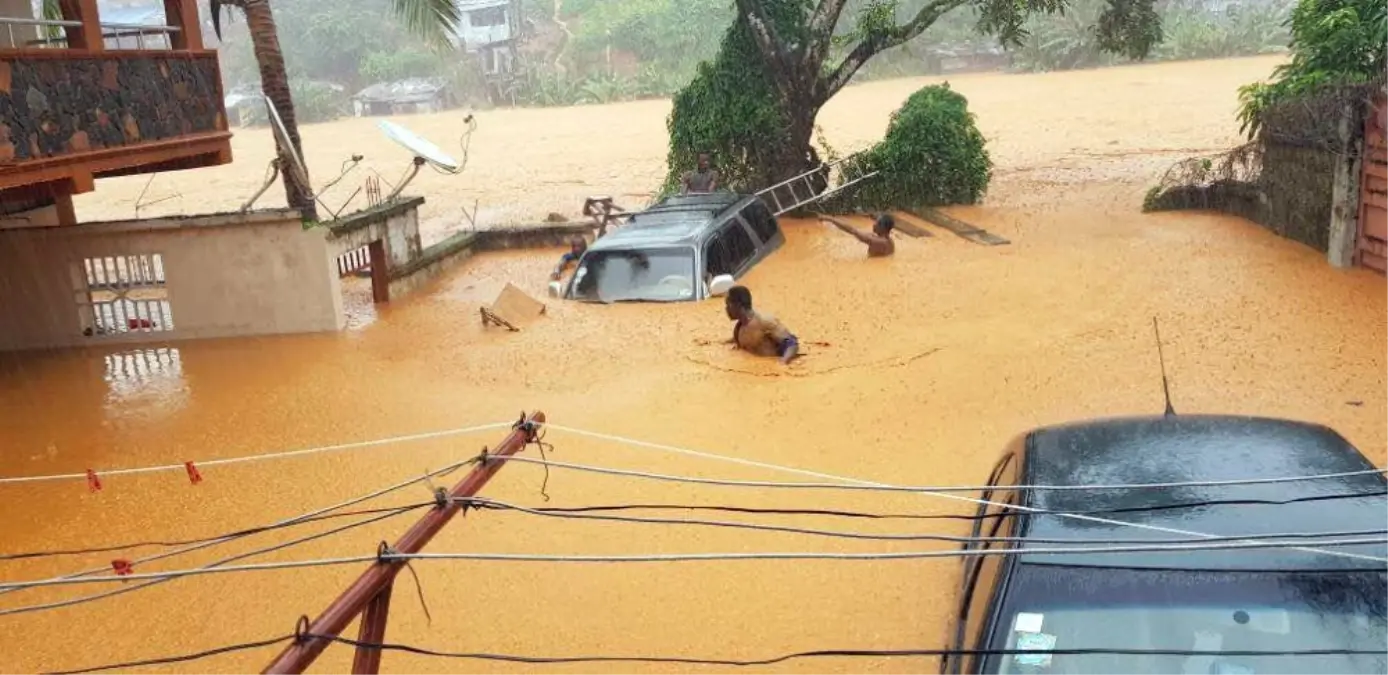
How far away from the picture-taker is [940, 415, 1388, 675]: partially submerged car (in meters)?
3.24

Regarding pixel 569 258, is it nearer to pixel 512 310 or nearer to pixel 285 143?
pixel 512 310

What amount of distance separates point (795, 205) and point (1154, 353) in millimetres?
9472

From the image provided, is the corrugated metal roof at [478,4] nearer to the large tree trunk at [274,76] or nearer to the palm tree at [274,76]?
the palm tree at [274,76]

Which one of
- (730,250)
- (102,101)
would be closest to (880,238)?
(730,250)

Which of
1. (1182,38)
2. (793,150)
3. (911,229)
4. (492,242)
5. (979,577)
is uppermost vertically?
(1182,38)

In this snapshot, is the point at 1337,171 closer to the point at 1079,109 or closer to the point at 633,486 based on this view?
the point at 633,486

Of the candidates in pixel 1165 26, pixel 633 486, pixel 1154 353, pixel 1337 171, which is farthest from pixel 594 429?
pixel 1165 26

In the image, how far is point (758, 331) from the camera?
10.7m

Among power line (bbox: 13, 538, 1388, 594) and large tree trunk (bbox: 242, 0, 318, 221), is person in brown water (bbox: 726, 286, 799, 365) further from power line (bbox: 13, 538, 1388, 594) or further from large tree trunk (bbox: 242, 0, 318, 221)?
power line (bbox: 13, 538, 1388, 594)

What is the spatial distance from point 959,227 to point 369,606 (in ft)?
50.9

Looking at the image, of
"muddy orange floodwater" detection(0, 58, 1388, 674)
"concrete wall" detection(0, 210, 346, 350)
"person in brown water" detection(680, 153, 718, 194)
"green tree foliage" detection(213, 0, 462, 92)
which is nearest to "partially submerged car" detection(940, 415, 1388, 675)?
"muddy orange floodwater" detection(0, 58, 1388, 674)

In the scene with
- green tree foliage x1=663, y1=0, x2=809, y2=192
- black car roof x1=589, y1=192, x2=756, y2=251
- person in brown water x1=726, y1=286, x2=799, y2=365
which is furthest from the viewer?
green tree foliage x1=663, y1=0, x2=809, y2=192

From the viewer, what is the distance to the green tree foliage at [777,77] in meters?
19.5

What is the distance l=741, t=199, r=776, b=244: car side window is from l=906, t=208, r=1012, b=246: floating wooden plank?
3.03 metres
